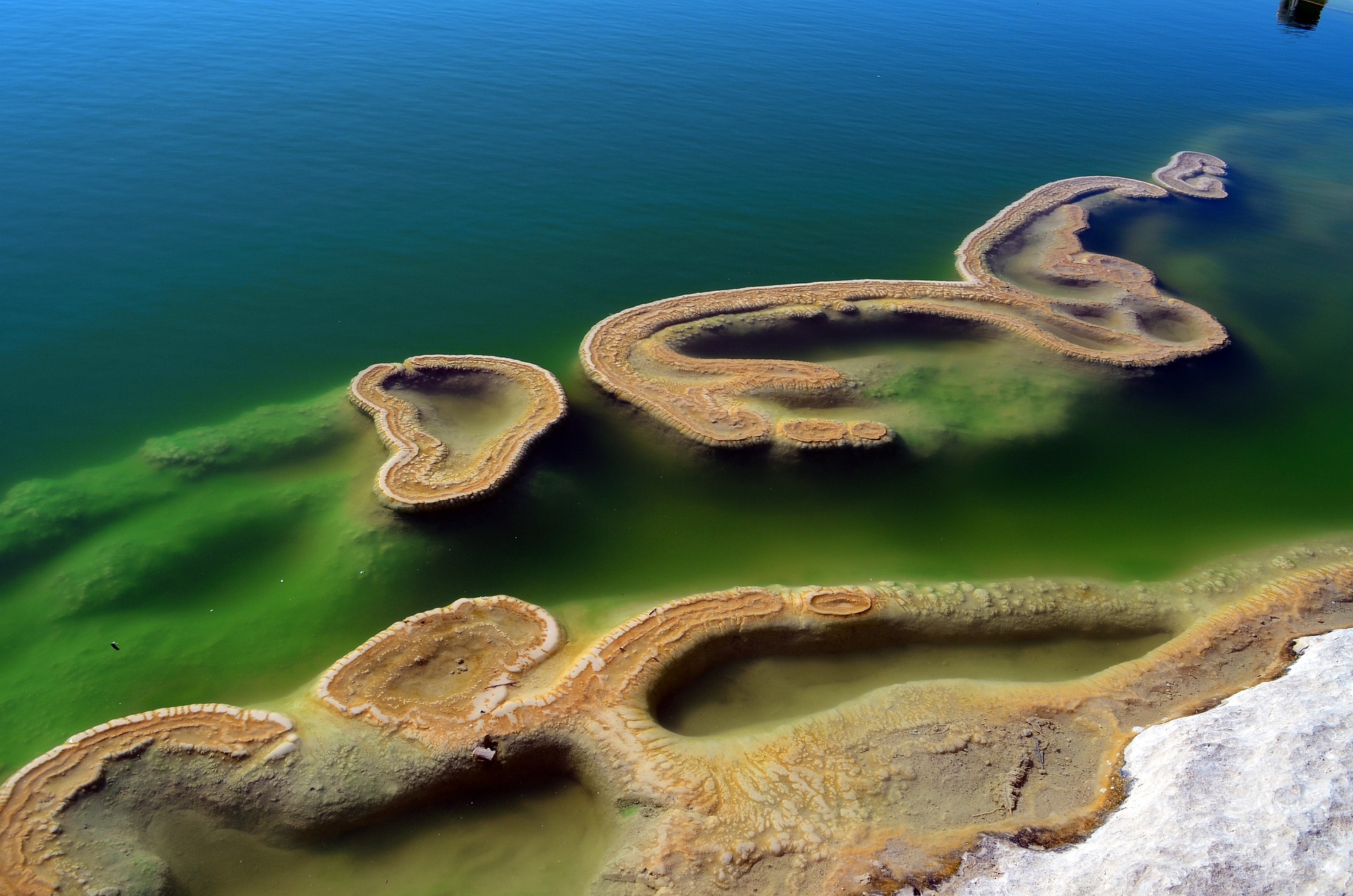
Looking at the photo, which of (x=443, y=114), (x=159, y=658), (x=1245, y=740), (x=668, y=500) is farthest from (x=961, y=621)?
(x=443, y=114)

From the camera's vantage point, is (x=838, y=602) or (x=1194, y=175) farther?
(x=1194, y=175)

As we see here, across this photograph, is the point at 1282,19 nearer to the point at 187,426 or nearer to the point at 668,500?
the point at 668,500

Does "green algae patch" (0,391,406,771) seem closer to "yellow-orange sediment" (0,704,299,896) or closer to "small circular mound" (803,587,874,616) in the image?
"yellow-orange sediment" (0,704,299,896)

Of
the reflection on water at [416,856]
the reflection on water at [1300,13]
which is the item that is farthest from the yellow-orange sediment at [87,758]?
the reflection on water at [1300,13]

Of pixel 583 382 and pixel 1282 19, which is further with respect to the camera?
pixel 1282 19

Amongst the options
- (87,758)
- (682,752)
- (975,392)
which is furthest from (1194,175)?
(87,758)

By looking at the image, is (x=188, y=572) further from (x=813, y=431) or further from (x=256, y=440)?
(x=813, y=431)

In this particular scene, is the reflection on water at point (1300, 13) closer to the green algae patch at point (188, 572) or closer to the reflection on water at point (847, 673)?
the reflection on water at point (847, 673)

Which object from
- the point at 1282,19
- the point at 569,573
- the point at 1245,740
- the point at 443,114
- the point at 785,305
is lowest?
the point at 569,573
